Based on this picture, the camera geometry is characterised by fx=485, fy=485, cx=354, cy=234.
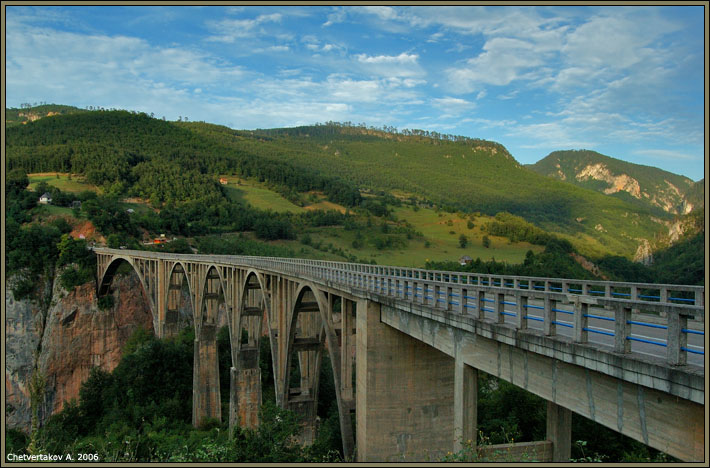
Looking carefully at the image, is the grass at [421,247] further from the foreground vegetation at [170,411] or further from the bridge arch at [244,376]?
the bridge arch at [244,376]

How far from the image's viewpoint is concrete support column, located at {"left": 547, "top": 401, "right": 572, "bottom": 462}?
37.0 feet

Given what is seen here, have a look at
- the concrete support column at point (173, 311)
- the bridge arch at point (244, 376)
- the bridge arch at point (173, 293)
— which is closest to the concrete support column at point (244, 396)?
the bridge arch at point (244, 376)

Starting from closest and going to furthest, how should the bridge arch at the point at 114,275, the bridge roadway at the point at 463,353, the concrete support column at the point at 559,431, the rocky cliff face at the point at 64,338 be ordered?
1. the bridge roadway at the point at 463,353
2. the concrete support column at the point at 559,431
3. the bridge arch at the point at 114,275
4. the rocky cliff face at the point at 64,338

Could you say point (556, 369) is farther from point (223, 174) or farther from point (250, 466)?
point (223, 174)

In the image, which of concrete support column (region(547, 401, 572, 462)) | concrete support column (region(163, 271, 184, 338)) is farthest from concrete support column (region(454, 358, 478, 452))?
concrete support column (region(163, 271, 184, 338))

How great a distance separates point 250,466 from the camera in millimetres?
7621

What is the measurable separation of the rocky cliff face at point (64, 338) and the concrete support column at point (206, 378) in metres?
24.3

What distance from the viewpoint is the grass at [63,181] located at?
9201 cm

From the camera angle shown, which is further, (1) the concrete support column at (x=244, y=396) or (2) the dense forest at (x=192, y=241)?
(1) the concrete support column at (x=244, y=396)

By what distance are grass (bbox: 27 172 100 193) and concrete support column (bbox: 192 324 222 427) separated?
216 ft

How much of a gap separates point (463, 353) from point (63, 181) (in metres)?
107

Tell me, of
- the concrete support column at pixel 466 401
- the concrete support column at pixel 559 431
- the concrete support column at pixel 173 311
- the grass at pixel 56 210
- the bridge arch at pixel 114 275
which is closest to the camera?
the concrete support column at pixel 466 401

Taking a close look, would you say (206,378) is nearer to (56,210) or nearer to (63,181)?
(56,210)

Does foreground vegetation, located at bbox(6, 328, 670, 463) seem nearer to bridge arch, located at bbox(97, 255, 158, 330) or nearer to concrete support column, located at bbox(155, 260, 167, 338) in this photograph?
concrete support column, located at bbox(155, 260, 167, 338)
